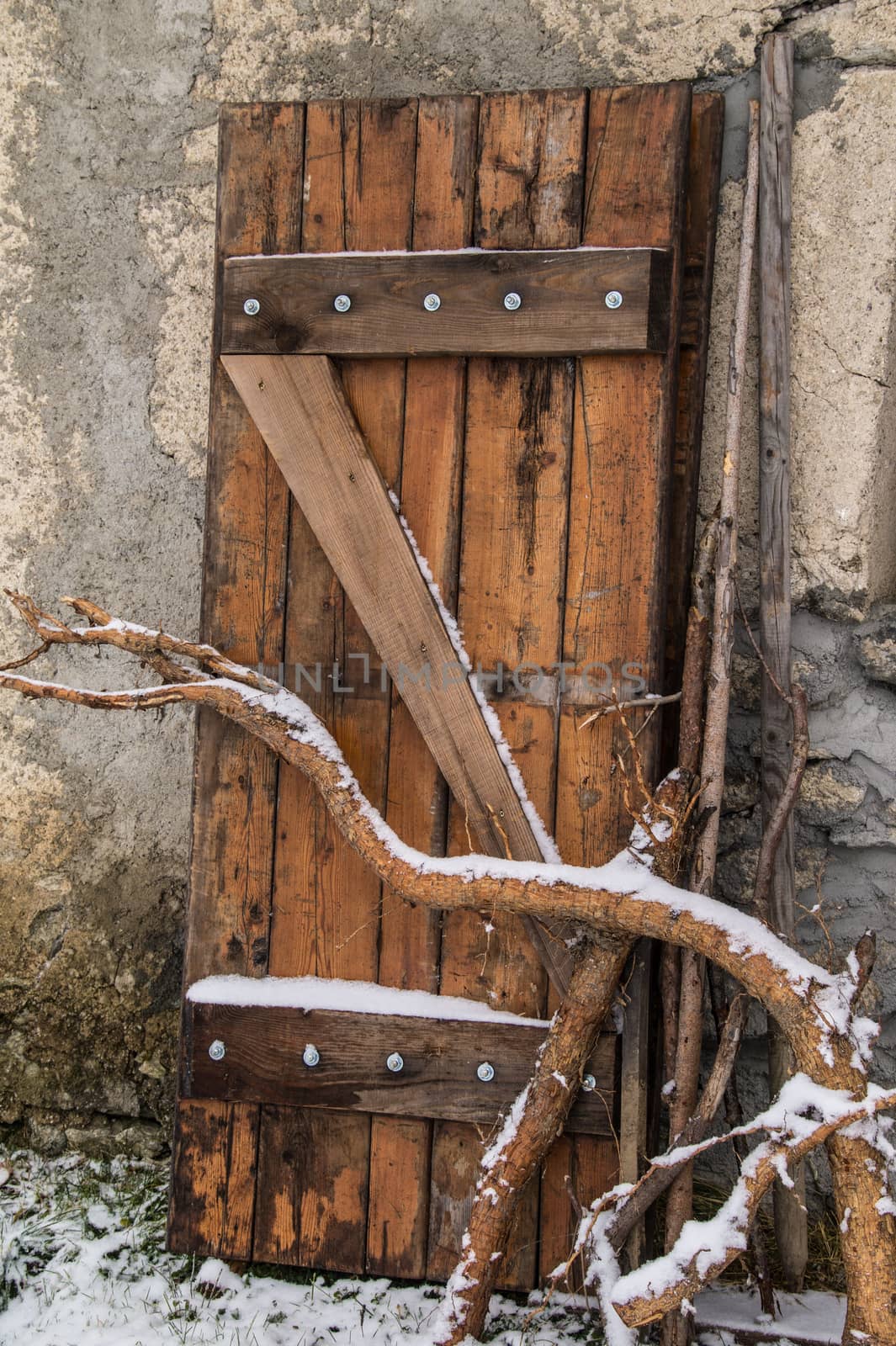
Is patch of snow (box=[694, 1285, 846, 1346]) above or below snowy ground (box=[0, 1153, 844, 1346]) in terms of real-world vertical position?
above

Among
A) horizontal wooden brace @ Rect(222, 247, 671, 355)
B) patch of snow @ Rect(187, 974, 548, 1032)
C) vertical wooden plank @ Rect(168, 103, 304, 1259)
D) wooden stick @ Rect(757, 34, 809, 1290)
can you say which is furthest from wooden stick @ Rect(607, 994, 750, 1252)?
horizontal wooden brace @ Rect(222, 247, 671, 355)

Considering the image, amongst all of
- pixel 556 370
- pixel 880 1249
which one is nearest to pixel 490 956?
pixel 880 1249

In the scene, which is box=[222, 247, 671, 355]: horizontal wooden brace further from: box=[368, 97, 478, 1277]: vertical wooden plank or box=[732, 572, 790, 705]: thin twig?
box=[732, 572, 790, 705]: thin twig

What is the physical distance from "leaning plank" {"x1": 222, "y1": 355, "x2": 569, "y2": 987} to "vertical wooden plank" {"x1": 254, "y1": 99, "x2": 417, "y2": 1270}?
0.16ft

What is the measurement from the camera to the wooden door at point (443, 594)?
1.96m

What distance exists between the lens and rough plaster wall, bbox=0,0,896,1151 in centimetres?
218

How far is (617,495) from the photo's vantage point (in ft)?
6.44

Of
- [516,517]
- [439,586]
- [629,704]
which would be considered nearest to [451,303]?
[516,517]

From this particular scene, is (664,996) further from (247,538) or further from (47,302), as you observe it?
(47,302)

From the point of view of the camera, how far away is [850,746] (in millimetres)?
2096

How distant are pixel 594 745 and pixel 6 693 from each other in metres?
1.32

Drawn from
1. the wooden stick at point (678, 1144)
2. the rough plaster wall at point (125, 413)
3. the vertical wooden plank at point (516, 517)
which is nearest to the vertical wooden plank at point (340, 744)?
the vertical wooden plank at point (516, 517)

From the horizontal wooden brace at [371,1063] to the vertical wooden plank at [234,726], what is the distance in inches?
3.1

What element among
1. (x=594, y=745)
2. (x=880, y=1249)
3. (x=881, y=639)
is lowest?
(x=880, y=1249)
